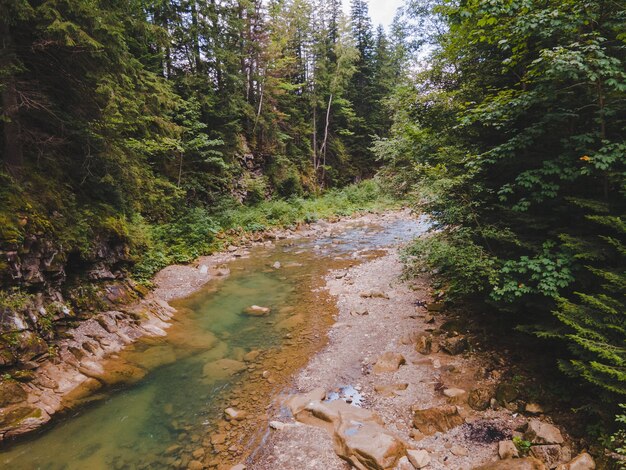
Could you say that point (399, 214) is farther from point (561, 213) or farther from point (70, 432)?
point (70, 432)

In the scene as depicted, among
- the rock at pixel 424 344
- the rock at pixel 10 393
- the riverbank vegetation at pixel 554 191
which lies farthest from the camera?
the rock at pixel 424 344

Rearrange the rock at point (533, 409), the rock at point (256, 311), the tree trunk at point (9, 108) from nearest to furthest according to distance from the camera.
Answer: the rock at point (533, 409), the tree trunk at point (9, 108), the rock at point (256, 311)

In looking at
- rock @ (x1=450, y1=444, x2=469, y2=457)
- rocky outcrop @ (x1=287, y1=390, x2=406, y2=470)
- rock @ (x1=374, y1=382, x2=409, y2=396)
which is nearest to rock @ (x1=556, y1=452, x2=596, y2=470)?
rock @ (x1=450, y1=444, x2=469, y2=457)

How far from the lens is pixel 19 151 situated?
669cm

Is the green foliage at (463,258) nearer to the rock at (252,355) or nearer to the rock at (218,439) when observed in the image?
the rock at (252,355)

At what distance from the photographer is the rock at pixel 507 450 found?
12.0 ft

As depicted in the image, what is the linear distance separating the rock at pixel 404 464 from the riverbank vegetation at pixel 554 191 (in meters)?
2.04

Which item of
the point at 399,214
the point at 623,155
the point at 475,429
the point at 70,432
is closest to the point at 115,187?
the point at 70,432

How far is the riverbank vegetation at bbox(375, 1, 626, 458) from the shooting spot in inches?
141

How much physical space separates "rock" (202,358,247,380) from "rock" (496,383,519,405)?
469 centimetres

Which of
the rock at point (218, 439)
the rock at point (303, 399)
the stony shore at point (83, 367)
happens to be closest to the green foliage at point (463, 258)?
the rock at point (303, 399)

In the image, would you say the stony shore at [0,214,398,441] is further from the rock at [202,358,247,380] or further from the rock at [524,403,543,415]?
the rock at [524,403,543,415]

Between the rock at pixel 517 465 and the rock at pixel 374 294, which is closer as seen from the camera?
the rock at pixel 517 465

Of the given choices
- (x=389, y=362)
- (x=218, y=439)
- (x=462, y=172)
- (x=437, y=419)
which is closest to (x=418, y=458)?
(x=437, y=419)
